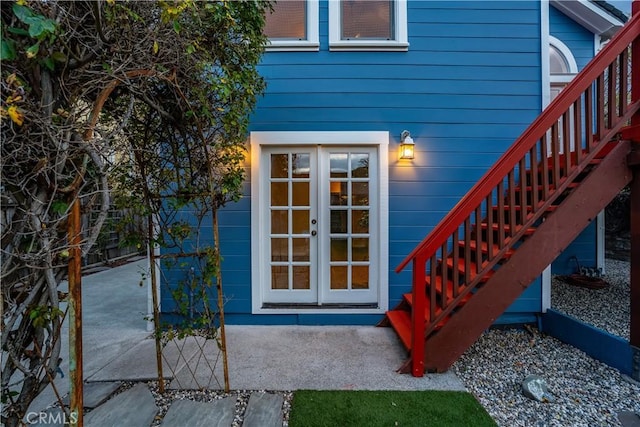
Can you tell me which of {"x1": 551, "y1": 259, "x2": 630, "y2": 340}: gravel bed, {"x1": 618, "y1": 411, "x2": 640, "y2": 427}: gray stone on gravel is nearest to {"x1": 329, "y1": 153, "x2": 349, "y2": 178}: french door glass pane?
{"x1": 618, "y1": 411, "x2": 640, "y2": 427}: gray stone on gravel

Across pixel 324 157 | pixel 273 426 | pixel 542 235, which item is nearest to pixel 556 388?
pixel 542 235

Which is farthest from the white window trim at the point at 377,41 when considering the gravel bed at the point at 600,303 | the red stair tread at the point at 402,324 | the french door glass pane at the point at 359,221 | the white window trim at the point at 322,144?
the gravel bed at the point at 600,303

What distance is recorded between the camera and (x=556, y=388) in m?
2.24

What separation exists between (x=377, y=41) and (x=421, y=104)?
0.87 m

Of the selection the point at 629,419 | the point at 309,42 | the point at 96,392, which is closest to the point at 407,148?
the point at 309,42

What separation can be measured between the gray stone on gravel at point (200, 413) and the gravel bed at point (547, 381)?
1749 mm

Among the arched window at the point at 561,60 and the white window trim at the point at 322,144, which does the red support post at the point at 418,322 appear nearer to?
the white window trim at the point at 322,144

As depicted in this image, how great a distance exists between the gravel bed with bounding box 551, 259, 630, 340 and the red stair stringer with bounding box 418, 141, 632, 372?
134cm

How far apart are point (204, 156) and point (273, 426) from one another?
1.84 m

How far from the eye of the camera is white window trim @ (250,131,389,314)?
332 cm

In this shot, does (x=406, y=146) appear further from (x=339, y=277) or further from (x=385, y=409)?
(x=385, y=409)

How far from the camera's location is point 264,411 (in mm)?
1951

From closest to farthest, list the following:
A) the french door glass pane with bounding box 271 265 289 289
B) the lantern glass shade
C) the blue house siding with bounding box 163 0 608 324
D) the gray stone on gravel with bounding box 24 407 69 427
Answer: the gray stone on gravel with bounding box 24 407 69 427 → the lantern glass shade → the blue house siding with bounding box 163 0 608 324 → the french door glass pane with bounding box 271 265 289 289

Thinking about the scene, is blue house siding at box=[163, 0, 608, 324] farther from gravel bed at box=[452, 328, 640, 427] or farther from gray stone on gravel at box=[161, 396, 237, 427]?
gray stone on gravel at box=[161, 396, 237, 427]
